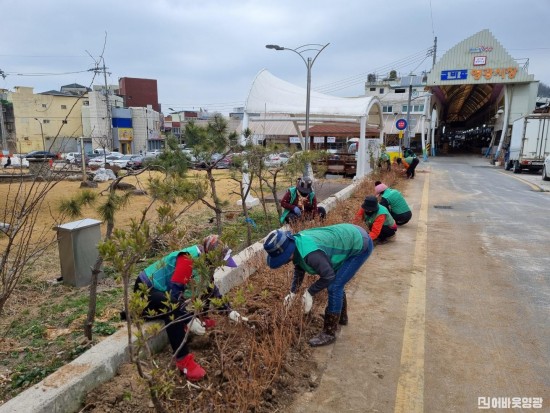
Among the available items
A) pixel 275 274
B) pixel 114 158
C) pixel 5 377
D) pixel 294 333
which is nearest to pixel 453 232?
pixel 275 274

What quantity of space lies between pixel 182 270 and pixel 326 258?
3.59 ft

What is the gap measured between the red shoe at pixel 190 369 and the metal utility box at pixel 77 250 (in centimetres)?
289

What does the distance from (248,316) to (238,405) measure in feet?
3.70

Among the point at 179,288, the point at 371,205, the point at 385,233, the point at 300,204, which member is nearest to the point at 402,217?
the point at 385,233

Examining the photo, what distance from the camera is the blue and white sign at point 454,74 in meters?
31.2

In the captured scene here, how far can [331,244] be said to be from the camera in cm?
316

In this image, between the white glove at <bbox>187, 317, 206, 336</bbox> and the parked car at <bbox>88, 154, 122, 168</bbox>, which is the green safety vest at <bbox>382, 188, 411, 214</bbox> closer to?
the white glove at <bbox>187, 317, 206, 336</bbox>

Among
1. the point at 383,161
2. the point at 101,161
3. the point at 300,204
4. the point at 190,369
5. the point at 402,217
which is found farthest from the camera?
the point at 101,161

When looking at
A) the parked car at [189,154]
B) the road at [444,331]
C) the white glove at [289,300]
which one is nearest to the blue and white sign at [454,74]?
the road at [444,331]

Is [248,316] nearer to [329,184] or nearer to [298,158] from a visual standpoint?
[298,158]

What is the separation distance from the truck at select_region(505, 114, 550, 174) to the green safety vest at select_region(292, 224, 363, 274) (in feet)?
66.0

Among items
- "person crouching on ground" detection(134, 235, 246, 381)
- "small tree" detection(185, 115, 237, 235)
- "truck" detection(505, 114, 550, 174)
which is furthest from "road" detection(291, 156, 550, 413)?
"truck" detection(505, 114, 550, 174)

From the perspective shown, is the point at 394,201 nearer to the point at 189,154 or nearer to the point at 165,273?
the point at 189,154

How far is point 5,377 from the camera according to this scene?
9.13 feet
